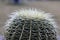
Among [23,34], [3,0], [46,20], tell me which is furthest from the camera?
[3,0]

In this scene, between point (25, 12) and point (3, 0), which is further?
point (3, 0)

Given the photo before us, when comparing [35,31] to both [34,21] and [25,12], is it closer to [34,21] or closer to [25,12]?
[34,21]

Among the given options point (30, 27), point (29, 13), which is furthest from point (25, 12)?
point (30, 27)

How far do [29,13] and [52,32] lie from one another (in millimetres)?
302

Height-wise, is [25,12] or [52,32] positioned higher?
[25,12]

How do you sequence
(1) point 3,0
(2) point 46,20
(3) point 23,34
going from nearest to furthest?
(3) point 23,34, (2) point 46,20, (1) point 3,0

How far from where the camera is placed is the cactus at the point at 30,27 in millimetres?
2109

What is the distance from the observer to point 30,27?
2.12m

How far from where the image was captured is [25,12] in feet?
7.38

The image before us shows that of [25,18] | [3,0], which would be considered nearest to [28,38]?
[25,18]

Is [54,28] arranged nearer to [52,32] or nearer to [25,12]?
[52,32]

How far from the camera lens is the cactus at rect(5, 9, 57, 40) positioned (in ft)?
6.92

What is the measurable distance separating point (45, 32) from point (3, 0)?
31.2 feet

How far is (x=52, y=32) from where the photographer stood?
2225 mm
